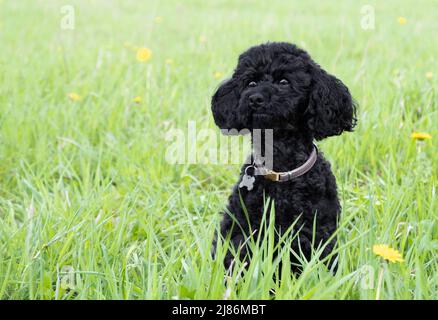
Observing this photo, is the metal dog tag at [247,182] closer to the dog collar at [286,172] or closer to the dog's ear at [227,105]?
the dog collar at [286,172]

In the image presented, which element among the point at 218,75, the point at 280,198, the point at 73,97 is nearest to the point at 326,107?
the point at 280,198

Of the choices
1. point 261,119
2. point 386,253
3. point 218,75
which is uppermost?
point 218,75

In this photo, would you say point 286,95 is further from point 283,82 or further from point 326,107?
point 326,107

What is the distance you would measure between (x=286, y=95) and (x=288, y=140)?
0.75 feet

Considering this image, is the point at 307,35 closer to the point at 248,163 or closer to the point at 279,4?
the point at 279,4

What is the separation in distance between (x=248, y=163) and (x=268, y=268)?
82 cm

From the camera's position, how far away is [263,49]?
274 cm

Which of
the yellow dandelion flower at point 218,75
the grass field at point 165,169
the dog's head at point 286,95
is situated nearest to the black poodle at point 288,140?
Result: the dog's head at point 286,95

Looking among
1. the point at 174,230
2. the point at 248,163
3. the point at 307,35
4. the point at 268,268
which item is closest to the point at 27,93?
the point at 174,230

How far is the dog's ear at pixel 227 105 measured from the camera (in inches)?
112

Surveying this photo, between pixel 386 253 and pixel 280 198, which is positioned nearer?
pixel 386 253

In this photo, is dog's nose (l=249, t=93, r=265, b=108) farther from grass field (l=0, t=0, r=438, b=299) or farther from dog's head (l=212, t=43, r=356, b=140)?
grass field (l=0, t=0, r=438, b=299)

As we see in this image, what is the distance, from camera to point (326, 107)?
2.74 meters

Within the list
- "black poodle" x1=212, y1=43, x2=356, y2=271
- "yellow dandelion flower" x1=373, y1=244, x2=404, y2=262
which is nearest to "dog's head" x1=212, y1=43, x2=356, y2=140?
"black poodle" x1=212, y1=43, x2=356, y2=271
